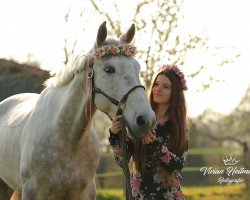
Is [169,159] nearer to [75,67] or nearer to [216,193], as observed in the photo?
[75,67]

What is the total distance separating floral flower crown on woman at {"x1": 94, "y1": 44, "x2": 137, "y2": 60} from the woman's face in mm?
288

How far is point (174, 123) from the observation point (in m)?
3.46

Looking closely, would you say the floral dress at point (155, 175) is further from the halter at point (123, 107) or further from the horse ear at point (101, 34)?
the horse ear at point (101, 34)

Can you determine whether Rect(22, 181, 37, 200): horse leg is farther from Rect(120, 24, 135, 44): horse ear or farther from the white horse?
Rect(120, 24, 135, 44): horse ear

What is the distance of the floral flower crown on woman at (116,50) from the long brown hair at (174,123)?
1.03ft

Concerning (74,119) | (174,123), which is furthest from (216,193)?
(174,123)

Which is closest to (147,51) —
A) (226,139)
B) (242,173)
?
(226,139)

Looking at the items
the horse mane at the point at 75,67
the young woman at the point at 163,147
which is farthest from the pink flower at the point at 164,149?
the horse mane at the point at 75,67

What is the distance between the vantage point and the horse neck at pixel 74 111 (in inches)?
145

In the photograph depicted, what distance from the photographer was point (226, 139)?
8.92 metres

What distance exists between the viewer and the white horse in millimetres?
3271

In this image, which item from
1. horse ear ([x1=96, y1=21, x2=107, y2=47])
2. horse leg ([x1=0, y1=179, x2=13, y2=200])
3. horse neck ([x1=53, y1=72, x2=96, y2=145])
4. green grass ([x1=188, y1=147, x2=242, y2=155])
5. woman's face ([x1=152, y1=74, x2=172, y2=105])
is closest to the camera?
horse ear ([x1=96, y1=21, x2=107, y2=47])

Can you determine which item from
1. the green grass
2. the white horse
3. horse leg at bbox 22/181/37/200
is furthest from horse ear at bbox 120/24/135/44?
the green grass

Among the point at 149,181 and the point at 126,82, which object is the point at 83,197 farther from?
the point at 126,82
